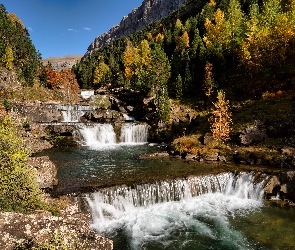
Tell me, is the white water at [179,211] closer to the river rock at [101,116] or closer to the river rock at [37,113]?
the river rock at [101,116]

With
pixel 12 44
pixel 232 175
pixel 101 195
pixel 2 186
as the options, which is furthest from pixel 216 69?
pixel 12 44

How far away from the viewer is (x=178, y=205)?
23.8 m

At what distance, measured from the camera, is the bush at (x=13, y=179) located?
12.2 meters

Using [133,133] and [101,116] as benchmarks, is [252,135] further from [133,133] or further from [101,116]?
[101,116]

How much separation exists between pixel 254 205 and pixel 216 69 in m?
47.5

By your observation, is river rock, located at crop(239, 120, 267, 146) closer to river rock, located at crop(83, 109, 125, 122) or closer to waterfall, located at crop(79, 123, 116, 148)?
waterfall, located at crop(79, 123, 116, 148)

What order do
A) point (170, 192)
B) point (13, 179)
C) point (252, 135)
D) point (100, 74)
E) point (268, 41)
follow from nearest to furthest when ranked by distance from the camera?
point (13, 179), point (170, 192), point (252, 135), point (268, 41), point (100, 74)

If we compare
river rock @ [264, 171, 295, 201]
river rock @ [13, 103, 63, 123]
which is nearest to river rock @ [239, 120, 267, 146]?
river rock @ [264, 171, 295, 201]

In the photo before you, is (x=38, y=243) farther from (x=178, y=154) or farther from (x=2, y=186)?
(x=178, y=154)

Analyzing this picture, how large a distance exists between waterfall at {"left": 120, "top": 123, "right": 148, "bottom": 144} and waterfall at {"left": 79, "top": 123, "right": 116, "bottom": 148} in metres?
2.22

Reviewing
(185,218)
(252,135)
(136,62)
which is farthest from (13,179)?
(136,62)

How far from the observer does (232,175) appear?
27.5 metres

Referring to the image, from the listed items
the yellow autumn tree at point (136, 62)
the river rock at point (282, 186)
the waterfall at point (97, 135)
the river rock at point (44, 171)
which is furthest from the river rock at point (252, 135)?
the yellow autumn tree at point (136, 62)

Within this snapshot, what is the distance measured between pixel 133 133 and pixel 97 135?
24.5 ft
